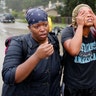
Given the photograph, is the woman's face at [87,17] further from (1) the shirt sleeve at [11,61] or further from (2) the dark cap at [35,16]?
(1) the shirt sleeve at [11,61]

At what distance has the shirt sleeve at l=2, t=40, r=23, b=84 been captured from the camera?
243 cm

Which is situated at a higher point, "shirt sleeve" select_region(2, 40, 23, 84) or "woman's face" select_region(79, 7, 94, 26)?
"woman's face" select_region(79, 7, 94, 26)

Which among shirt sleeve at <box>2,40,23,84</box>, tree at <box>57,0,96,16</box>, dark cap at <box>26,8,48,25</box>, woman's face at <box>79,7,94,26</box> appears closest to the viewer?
shirt sleeve at <box>2,40,23,84</box>

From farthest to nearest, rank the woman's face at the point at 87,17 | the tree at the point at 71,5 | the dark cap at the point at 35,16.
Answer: the tree at the point at 71,5, the woman's face at the point at 87,17, the dark cap at the point at 35,16

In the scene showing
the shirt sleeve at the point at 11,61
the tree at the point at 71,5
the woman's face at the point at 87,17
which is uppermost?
the woman's face at the point at 87,17

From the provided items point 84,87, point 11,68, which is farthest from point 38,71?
point 84,87

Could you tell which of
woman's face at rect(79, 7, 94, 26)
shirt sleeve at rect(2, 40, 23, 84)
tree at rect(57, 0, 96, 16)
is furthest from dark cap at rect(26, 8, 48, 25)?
tree at rect(57, 0, 96, 16)

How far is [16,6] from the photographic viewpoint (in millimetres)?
123500

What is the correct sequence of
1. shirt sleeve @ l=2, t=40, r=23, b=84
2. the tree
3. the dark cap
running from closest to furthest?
shirt sleeve @ l=2, t=40, r=23, b=84, the dark cap, the tree

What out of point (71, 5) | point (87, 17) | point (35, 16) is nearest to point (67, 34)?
point (87, 17)

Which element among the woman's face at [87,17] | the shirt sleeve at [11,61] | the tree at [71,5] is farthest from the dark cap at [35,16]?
the tree at [71,5]

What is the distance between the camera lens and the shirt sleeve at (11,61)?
2434 millimetres

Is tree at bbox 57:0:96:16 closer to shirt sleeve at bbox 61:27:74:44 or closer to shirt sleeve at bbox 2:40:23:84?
shirt sleeve at bbox 61:27:74:44

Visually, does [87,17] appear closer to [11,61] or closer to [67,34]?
[67,34]
